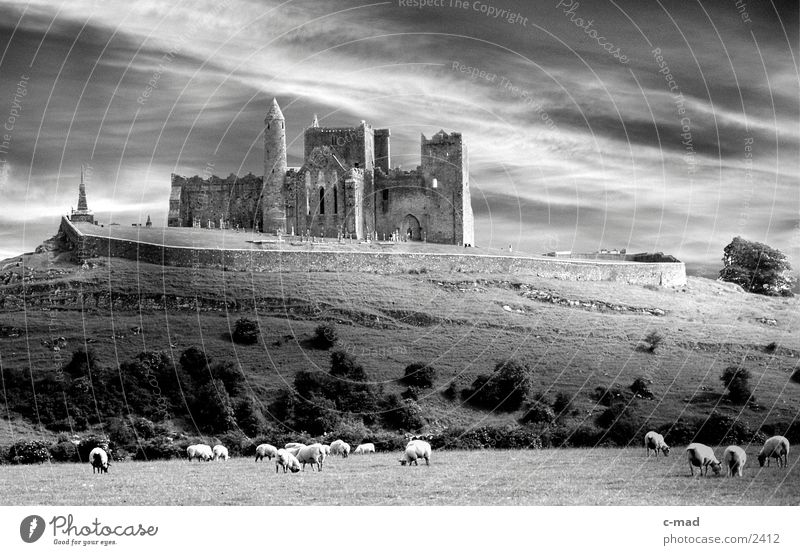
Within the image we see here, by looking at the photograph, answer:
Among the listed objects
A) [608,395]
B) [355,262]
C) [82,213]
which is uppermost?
[82,213]

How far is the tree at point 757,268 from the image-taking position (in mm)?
85500

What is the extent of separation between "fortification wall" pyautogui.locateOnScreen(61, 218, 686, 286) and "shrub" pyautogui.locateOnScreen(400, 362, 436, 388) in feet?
53.5

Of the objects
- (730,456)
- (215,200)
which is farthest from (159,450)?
(215,200)

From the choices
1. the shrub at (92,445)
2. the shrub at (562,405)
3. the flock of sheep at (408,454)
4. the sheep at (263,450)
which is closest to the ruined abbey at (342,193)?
the shrub at (562,405)

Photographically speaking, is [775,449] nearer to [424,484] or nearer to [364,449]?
[424,484]

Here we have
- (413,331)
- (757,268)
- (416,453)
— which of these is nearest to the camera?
(416,453)

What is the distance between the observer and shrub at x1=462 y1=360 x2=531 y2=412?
49688 millimetres

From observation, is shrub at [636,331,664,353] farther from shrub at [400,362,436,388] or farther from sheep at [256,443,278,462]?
sheep at [256,443,278,462]

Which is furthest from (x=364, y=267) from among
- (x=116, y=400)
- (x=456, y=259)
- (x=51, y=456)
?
(x=51, y=456)

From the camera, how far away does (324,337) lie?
55.0 m

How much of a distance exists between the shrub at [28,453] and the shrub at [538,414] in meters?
19.8

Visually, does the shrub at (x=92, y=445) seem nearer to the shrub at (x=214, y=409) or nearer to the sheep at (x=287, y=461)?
the shrub at (x=214, y=409)

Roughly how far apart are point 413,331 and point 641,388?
43.3 feet
